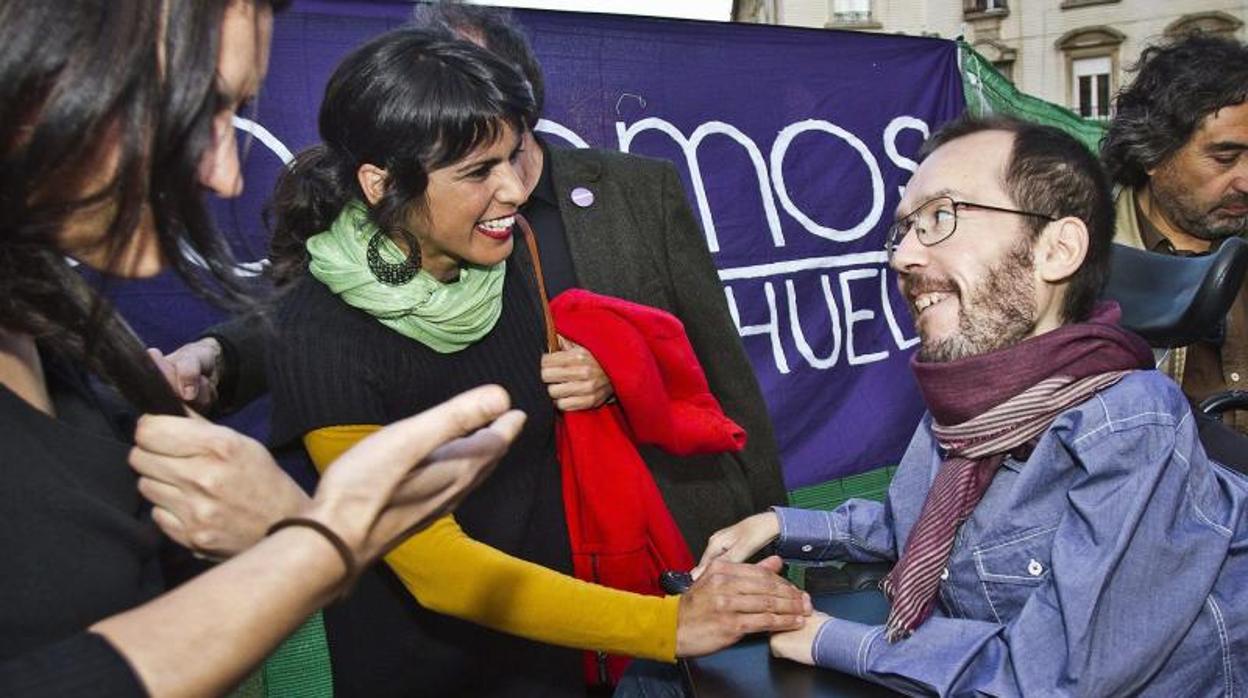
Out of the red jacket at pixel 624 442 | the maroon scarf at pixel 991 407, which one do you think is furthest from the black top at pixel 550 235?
the maroon scarf at pixel 991 407

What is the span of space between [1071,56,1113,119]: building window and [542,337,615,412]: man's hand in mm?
30811

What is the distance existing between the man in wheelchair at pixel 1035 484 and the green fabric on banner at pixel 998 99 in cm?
325

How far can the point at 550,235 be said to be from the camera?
8.20 ft

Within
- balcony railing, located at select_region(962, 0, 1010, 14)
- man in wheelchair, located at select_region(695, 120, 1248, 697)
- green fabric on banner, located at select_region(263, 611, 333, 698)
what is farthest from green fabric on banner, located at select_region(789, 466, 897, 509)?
balcony railing, located at select_region(962, 0, 1010, 14)

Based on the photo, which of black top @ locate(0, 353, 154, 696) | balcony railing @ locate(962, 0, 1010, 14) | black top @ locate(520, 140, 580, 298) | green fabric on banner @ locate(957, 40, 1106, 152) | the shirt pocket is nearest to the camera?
black top @ locate(0, 353, 154, 696)

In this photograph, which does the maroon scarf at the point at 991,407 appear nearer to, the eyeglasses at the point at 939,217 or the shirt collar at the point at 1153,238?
the eyeglasses at the point at 939,217

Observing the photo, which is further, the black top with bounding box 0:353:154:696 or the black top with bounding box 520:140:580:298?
the black top with bounding box 520:140:580:298

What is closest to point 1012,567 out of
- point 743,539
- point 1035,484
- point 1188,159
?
point 1035,484

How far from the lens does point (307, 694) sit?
3828 mm

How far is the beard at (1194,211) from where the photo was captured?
3186 mm

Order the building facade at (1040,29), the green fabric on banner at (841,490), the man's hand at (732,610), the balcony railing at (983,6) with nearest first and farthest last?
the man's hand at (732,610)
the green fabric on banner at (841,490)
the building facade at (1040,29)
the balcony railing at (983,6)

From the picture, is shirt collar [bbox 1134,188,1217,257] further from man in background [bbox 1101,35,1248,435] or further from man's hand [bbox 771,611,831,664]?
man's hand [bbox 771,611,831,664]

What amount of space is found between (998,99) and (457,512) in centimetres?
474

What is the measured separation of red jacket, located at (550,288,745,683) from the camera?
214cm
